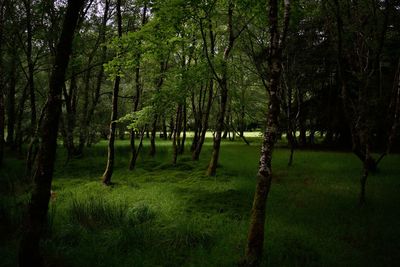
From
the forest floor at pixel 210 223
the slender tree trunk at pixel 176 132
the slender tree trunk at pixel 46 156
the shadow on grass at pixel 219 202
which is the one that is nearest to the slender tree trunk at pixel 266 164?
the forest floor at pixel 210 223

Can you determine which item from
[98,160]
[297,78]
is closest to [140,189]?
[98,160]

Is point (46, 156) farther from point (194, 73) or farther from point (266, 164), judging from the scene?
point (194, 73)

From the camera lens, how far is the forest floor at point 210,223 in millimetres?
7242

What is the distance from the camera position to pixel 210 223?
9820 mm

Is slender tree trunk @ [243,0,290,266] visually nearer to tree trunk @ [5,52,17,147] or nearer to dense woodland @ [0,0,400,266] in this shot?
dense woodland @ [0,0,400,266]

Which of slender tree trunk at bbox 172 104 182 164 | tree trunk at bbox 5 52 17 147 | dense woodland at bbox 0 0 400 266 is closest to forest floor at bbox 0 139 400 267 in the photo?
dense woodland at bbox 0 0 400 266

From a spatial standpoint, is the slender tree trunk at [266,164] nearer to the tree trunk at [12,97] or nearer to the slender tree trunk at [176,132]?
the slender tree trunk at [176,132]

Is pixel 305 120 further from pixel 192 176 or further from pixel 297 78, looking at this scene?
pixel 192 176

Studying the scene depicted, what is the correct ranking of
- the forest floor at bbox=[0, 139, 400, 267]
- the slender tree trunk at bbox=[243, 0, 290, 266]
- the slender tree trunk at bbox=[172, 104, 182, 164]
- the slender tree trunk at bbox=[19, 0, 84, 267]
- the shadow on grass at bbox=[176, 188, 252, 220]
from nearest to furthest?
the slender tree trunk at bbox=[19, 0, 84, 267], the slender tree trunk at bbox=[243, 0, 290, 266], the forest floor at bbox=[0, 139, 400, 267], the shadow on grass at bbox=[176, 188, 252, 220], the slender tree trunk at bbox=[172, 104, 182, 164]

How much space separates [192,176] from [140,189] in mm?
3987

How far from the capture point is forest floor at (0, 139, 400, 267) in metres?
7.24

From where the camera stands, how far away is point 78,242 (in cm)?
800

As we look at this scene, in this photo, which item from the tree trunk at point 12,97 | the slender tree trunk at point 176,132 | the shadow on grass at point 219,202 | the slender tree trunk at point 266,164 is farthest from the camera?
the slender tree trunk at point 176,132

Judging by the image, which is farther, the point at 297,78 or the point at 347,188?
the point at 297,78
